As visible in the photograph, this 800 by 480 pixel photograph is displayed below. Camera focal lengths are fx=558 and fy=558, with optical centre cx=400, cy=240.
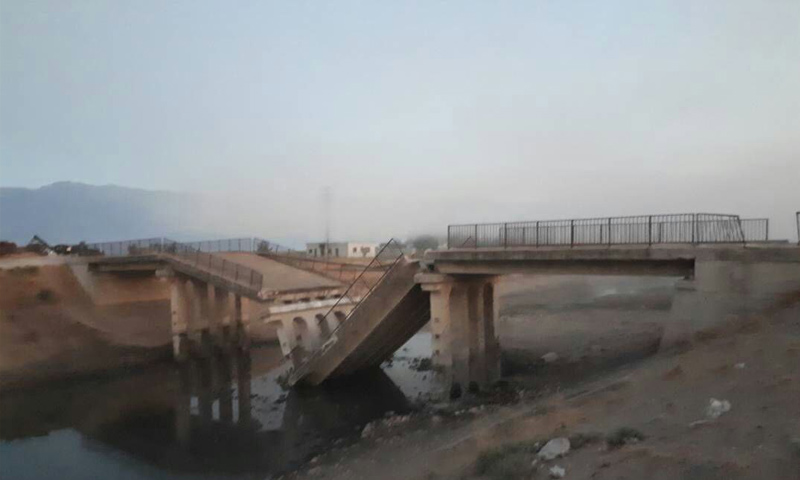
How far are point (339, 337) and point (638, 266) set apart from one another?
12657 mm

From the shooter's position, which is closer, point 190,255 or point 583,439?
point 583,439

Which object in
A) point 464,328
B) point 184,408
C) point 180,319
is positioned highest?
point 464,328

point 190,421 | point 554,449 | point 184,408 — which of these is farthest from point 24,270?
point 554,449

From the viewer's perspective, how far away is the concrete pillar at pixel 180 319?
3725 centimetres

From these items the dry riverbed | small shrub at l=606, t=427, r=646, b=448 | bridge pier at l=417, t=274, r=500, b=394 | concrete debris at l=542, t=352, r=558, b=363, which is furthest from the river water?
small shrub at l=606, t=427, r=646, b=448

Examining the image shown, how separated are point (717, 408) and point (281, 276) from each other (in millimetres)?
28032

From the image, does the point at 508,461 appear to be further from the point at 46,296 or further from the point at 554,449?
the point at 46,296

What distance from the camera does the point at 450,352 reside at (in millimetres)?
23266

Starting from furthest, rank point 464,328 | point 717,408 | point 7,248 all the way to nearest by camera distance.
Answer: point 7,248 → point 464,328 → point 717,408

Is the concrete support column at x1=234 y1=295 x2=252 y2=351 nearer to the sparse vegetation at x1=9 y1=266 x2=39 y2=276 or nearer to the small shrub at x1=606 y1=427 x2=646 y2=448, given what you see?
the sparse vegetation at x1=9 y1=266 x2=39 y2=276

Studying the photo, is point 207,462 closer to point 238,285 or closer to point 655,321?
point 238,285

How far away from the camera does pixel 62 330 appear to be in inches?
1452

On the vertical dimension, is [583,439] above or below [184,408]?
above

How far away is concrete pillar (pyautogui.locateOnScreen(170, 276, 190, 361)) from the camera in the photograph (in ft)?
122
